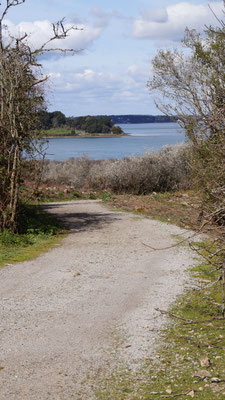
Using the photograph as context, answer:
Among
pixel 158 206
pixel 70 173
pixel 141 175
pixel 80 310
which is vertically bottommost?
pixel 158 206

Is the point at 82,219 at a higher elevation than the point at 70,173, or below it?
below

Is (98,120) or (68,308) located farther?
(98,120)

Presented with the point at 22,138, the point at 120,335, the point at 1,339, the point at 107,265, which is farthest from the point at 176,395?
the point at 22,138

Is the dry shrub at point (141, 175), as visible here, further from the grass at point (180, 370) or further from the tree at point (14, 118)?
the grass at point (180, 370)

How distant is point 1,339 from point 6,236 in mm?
5608

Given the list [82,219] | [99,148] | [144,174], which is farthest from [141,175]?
[99,148]

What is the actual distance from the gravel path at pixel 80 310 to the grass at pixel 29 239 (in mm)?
369

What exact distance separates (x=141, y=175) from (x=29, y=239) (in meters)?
11.1

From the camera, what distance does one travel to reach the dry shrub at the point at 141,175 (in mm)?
22000

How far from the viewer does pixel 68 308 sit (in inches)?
276

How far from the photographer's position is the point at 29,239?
1164 cm

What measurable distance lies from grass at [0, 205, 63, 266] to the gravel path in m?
0.37

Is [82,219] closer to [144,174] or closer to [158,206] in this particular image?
[158,206]

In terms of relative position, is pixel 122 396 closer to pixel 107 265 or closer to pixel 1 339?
pixel 1 339
